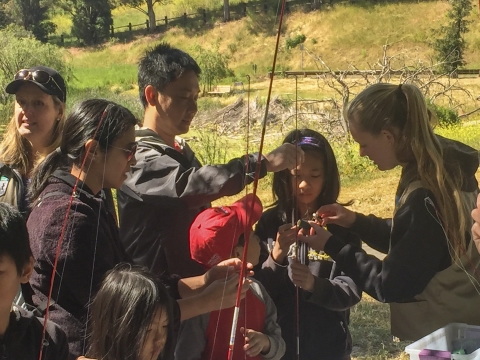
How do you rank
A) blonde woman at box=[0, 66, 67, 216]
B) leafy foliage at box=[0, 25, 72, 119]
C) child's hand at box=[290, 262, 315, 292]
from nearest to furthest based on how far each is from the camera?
child's hand at box=[290, 262, 315, 292] → blonde woman at box=[0, 66, 67, 216] → leafy foliage at box=[0, 25, 72, 119]

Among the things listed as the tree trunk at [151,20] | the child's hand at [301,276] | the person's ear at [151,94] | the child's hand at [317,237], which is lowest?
the tree trunk at [151,20]

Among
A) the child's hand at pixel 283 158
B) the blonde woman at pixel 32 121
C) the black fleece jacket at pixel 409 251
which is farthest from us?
the blonde woman at pixel 32 121

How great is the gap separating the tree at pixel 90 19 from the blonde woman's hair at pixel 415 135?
31.2 metres

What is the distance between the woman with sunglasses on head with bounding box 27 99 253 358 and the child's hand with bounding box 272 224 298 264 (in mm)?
326

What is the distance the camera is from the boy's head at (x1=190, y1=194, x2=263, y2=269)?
1.97 m

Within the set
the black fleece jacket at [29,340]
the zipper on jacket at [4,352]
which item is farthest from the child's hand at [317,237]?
the zipper on jacket at [4,352]

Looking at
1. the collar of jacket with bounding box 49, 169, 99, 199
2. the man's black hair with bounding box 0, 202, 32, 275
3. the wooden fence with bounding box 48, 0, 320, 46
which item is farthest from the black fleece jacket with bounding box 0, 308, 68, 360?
the wooden fence with bounding box 48, 0, 320, 46

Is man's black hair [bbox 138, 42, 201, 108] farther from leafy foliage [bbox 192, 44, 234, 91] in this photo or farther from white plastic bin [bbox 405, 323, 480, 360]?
leafy foliage [bbox 192, 44, 234, 91]

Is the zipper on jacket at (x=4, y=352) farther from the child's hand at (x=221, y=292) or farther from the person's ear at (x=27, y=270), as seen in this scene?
the child's hand at (x=221, y=292)

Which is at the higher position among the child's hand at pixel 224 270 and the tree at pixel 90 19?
the child's hand at pixel 224 270

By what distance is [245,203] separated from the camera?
1.96 m

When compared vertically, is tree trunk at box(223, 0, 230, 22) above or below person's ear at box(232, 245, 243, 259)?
below

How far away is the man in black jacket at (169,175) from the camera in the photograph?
82.5 inches

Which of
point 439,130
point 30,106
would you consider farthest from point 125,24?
point 30,106
